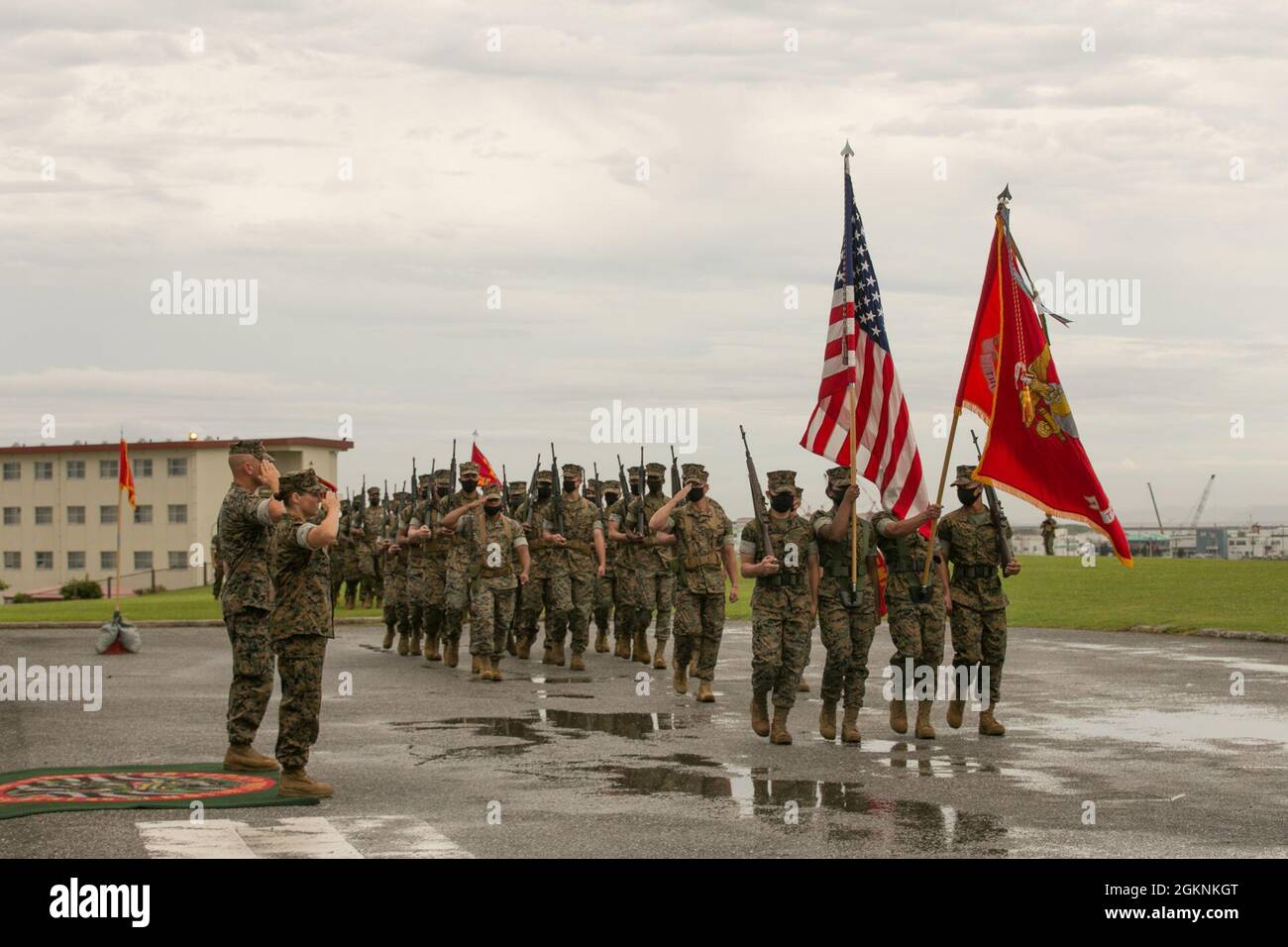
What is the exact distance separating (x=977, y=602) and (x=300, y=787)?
Answer: 626 centimetres

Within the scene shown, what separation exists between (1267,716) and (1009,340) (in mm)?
4356

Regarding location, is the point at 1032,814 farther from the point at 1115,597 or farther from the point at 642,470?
the point at 1115,597

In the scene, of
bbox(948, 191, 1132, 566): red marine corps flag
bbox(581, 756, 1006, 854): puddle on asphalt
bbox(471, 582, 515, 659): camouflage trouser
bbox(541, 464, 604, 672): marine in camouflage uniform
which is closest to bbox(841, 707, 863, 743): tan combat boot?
bbox(581, 756, 1006, 854): puddle on asphalt

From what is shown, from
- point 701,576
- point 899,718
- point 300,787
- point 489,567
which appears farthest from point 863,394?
point 489,567

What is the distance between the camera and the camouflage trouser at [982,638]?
1393 centimetres

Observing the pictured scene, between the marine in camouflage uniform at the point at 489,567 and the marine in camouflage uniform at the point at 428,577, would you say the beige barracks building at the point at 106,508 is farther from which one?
the marine in camouflage uniform at the point at 489,567

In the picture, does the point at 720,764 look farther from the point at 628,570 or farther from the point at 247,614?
the point at 628,570

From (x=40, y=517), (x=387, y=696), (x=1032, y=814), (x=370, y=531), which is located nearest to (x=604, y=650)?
(x=387, y=696)

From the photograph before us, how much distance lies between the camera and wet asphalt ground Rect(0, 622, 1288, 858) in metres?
9.03

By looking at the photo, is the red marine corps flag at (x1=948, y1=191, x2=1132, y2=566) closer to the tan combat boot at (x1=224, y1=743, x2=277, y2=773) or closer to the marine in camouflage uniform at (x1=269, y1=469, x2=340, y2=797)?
the marine in camouflage uniform at (x1=269, y1=469, x2=340, y2=797)

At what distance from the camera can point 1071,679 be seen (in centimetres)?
1881

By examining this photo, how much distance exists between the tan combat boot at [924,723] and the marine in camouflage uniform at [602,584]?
9365 mm

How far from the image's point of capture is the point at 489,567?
19.4m

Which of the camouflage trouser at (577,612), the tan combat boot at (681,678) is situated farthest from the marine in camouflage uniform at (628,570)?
the tan combat boot at (681,678)
